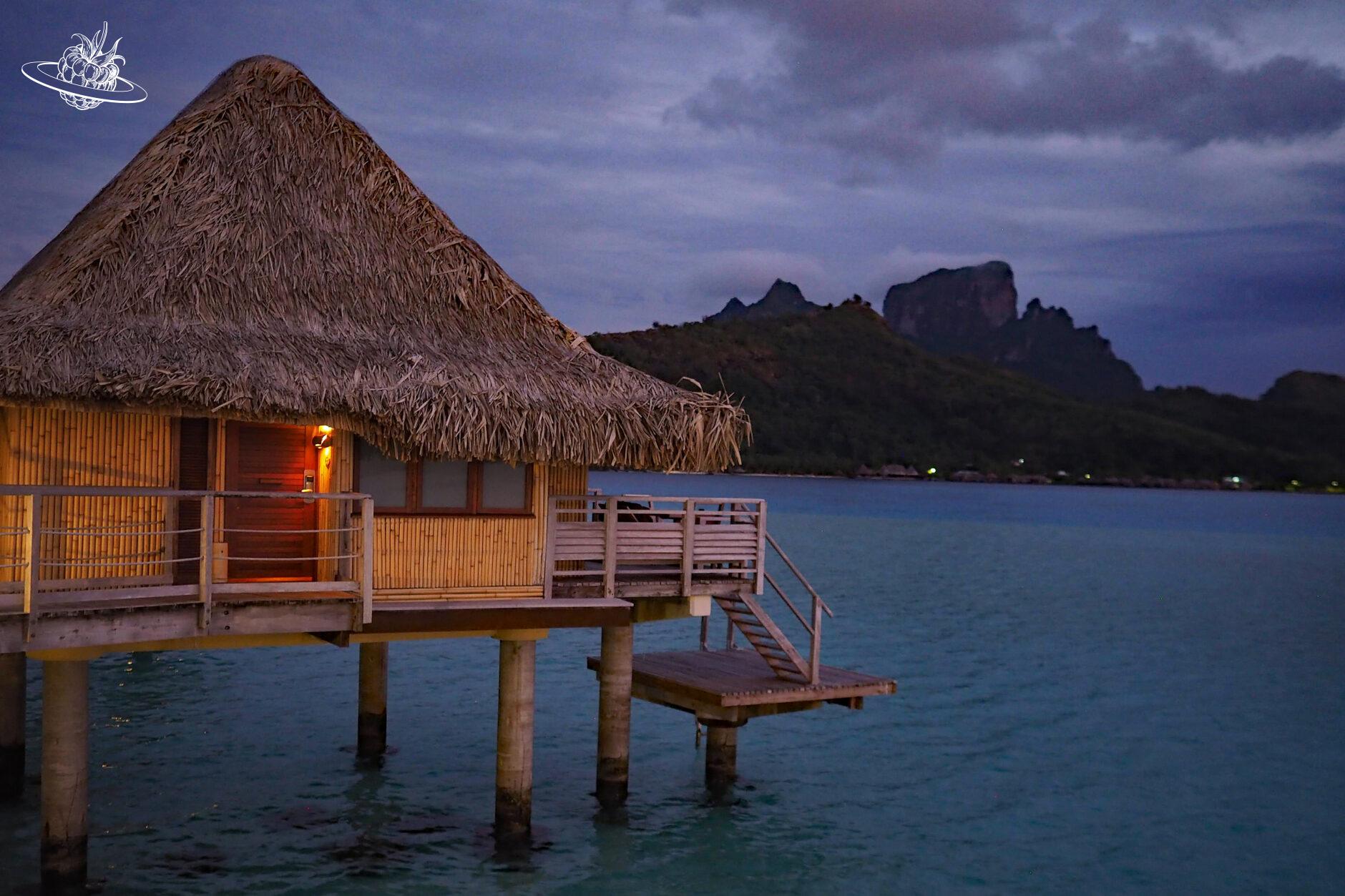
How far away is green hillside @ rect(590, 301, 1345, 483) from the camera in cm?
11331

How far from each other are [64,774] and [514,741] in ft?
14.6

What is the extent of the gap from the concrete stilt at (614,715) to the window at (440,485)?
2125mm

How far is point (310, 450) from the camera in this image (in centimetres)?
1412

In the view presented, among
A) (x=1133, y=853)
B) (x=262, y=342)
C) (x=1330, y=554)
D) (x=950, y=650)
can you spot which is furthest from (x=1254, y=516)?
(x=262, y=342)

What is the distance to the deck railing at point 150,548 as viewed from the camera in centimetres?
1139

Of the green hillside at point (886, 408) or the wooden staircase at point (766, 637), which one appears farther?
the green hillside at point (886, 408)

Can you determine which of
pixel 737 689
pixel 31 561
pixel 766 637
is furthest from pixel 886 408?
pixel 31 561

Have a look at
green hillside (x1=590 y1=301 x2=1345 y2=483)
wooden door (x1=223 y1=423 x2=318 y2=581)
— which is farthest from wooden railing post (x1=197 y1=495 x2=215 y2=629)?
green hillside (x1=590 y1=301 x2=1345 y2=483)

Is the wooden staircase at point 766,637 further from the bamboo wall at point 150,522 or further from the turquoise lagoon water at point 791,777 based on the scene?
the bamboo wall at point 150,522

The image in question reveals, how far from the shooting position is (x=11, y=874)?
44.3 ft

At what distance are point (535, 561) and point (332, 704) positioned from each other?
11260mm

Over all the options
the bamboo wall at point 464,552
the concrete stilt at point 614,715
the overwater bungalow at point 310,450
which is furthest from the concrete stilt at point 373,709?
the bamboo wall at point 464,552

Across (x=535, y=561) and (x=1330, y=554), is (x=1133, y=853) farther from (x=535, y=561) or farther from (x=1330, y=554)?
(x=1330, y=554)

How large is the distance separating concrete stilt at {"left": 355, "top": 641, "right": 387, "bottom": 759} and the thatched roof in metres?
6.05
